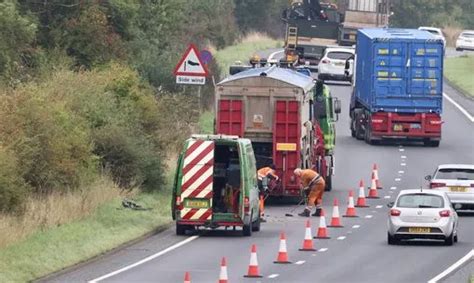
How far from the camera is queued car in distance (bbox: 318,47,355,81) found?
239 ft

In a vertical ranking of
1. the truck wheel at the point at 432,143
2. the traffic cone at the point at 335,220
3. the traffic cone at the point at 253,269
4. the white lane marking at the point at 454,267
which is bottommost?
the truck wheel at the point at 432,143

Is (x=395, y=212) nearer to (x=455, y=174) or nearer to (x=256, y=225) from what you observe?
(x=256, y=225)

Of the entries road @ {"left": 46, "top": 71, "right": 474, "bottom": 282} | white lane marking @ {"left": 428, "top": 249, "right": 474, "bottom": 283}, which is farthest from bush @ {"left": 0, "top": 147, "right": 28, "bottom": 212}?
white lane marking @ {"left": 428, "top": 249, "right": 474, "bottom": 283}

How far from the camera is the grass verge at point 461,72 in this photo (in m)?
78.0

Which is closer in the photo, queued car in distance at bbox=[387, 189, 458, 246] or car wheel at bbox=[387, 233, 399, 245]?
queued car in distance at bbox=[387, 189, 458, 246]

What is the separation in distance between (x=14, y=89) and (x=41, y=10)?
10.8 meters

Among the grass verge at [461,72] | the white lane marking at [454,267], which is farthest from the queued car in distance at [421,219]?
the grass verge at [461,72]

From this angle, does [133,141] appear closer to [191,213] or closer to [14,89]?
[14,89]

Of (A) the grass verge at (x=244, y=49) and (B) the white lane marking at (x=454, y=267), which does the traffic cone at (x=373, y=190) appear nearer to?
(B) the white lane marking at (x=454, y=267)

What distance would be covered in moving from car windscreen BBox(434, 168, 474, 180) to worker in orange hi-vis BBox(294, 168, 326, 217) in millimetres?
3468

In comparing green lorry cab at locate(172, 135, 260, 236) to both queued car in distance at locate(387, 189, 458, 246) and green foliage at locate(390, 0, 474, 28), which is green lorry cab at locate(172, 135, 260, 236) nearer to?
queued car in distance at locate(387, 189, 458, 246)

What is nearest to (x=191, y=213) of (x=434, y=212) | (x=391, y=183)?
(x=434, y=212)

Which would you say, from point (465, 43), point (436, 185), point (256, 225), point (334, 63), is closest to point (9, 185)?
point (256, 225)

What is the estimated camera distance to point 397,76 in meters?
54.4
